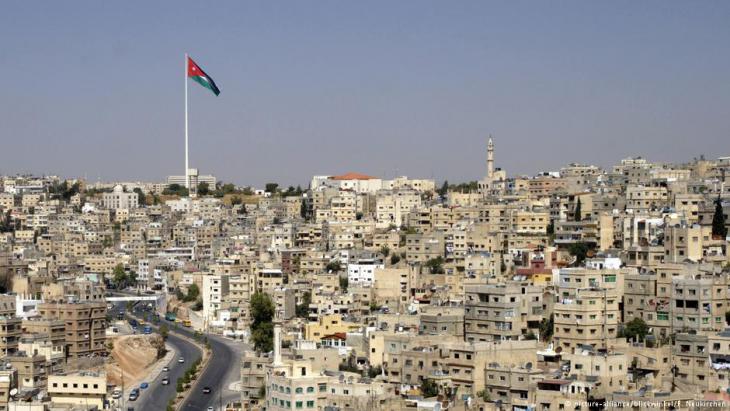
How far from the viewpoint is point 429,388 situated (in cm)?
2697

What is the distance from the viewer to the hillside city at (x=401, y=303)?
2608 cm

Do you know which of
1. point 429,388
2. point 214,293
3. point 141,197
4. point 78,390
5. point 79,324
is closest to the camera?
point 429,388

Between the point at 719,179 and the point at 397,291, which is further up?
the point at 719,179

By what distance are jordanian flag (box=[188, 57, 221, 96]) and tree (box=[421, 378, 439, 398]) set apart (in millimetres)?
39950

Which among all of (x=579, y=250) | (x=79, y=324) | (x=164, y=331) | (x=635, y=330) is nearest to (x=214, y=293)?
(x=164, y=331)

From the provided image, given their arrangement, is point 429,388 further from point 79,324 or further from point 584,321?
point 79,324

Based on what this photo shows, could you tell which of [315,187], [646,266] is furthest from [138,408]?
[315,187]

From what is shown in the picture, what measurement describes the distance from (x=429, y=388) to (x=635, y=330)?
532 centimetres

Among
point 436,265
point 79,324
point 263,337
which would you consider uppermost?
point 436,265

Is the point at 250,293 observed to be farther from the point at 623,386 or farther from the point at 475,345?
the point at 623,386

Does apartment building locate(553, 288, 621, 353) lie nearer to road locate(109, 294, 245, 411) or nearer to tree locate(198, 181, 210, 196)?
road locate(109, 294, 245, 411)

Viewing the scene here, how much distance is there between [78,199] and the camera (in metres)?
87.4

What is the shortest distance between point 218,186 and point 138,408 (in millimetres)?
62164

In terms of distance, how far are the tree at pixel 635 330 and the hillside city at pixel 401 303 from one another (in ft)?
0.15
